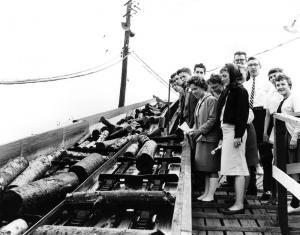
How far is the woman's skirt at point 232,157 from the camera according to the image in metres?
3.82

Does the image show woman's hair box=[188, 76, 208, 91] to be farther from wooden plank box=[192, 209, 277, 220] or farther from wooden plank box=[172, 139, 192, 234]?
wooden plank box=[192, 209, 277, 220]

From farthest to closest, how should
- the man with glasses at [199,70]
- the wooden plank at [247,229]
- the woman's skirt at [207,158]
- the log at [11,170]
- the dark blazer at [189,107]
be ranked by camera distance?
the man with glasses at [199,70], the dark blazer at [189,107], the log at [11,170], the woman's skirt at [207,158], the wooden plank at [247,229]

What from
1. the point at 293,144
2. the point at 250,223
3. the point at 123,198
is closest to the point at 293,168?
the point at 293,144

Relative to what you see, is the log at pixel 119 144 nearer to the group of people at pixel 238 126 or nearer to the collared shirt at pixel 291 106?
the group of people at pixel 238 126

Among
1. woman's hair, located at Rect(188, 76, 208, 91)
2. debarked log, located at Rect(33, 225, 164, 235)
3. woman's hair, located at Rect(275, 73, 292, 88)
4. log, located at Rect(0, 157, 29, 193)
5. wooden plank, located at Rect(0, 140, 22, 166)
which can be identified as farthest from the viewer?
wooden plank, located at Rect(0, 140, 22, 166)

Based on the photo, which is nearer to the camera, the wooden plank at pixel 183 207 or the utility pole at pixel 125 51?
the wooden plank at pixel 183 207

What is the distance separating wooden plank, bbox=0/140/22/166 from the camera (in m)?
5.42

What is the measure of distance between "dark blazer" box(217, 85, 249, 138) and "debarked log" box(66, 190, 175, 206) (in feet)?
3.54

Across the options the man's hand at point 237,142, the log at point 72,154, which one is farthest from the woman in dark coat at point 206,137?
the log at point 72,154

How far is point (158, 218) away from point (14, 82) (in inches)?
171

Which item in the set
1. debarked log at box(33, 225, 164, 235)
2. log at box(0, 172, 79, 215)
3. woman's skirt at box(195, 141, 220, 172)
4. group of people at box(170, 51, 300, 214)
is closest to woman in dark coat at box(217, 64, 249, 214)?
group of people at box(170, 51, 300, 214)

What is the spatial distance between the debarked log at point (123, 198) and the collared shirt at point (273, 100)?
174cm

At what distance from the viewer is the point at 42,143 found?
22.2 ft

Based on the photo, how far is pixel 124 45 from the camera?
1898 cm
